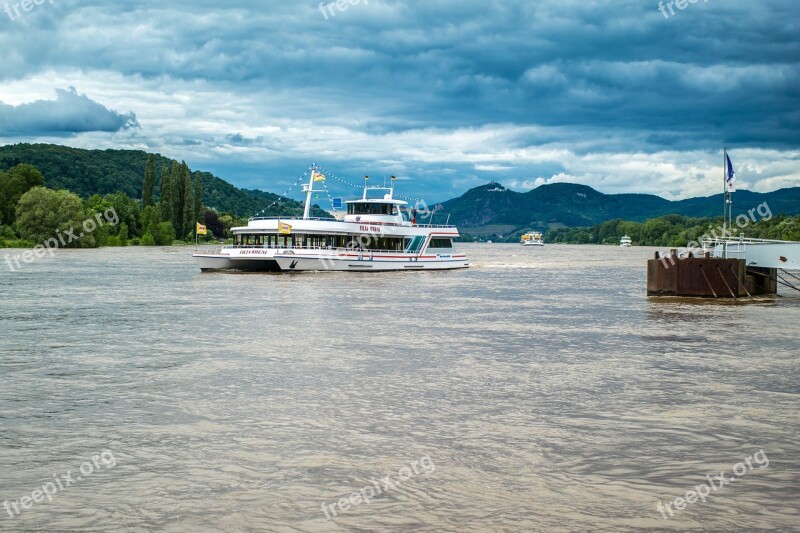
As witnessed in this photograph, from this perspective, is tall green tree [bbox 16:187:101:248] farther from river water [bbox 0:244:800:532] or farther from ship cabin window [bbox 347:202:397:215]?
river water [bbox 0:244:800:532]

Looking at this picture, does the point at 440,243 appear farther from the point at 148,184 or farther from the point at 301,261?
the point at 148,184

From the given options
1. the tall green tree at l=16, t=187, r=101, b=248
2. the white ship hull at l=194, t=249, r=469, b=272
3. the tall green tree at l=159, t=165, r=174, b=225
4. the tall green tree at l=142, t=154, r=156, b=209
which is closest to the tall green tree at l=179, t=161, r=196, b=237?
the tall green tree at l=159, t=165, r=174, b=225

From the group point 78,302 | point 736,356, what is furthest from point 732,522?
point 78,302

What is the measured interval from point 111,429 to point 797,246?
39.9 m

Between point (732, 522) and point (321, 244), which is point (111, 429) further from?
point (321, 244)

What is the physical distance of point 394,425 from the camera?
1455cm

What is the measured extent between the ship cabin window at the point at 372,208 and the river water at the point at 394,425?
1603 inches

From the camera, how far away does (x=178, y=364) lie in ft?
69.6

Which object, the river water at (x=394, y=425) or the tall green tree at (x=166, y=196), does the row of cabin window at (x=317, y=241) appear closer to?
the river water at (x=394, y=425)

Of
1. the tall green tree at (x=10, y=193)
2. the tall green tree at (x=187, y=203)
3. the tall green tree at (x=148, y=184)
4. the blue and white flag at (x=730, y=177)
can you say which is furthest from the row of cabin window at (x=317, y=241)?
the tall green tree at (x=148, y=184)

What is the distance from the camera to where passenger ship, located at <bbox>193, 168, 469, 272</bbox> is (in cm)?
6562

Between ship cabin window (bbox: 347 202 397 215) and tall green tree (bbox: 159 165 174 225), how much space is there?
3380 inches

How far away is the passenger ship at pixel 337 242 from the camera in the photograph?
65.6 metres

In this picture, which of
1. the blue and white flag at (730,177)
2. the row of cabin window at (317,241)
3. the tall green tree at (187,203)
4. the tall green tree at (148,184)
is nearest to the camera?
the blue and white flag at (730,177)
